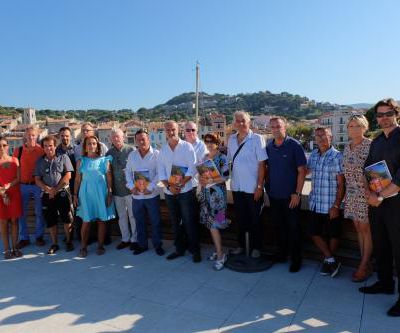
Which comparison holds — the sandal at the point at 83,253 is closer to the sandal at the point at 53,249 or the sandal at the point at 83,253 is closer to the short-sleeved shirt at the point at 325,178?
the sandal at the point at 53,249

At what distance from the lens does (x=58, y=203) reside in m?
4.37

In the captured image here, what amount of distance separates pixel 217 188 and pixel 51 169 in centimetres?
215

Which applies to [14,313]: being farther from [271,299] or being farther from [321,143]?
[321,143]

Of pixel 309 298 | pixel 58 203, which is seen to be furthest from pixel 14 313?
pixel 309 298

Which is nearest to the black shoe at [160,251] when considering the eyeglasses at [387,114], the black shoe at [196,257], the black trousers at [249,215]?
the black shoe at [196,257]

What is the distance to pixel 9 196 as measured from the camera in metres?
4.29

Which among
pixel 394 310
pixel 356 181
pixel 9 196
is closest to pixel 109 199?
pixel 9 196

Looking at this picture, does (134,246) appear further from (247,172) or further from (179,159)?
(247,172)

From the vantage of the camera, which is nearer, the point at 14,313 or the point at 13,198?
the point at 14,313

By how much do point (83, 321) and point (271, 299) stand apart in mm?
1604

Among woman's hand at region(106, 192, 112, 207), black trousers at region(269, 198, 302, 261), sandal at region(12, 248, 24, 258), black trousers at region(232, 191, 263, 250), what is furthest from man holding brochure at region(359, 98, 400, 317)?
sandal at region(12, 248, 24, 258)

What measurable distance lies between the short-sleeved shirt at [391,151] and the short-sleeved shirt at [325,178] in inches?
18.2

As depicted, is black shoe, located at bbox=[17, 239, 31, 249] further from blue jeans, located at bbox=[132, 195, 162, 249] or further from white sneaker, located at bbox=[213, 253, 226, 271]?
white sneaker, located at bbox=[213, 253, 226, 271]

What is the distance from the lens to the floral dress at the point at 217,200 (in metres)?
3.78
